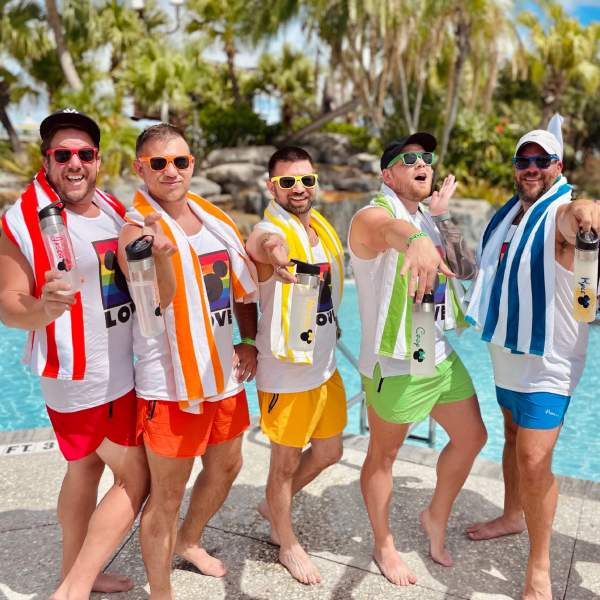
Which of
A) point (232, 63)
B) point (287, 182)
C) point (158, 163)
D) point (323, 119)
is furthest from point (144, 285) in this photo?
point (232, 63)

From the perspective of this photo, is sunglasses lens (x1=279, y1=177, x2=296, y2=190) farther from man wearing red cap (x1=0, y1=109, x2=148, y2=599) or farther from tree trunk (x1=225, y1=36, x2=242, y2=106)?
tree trunk (x1=225, y1=36, x2=242, y2=106)

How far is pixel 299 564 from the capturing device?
3000mm

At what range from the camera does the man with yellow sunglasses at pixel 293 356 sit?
2.83m

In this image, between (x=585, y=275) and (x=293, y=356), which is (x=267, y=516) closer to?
(x=293, y=356)

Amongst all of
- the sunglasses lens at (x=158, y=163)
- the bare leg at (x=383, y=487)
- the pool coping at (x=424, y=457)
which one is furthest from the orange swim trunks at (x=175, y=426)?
the pool coping at (x=424, y=457)

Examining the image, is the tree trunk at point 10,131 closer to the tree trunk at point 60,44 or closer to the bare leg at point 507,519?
the tree trunk at point 60,44

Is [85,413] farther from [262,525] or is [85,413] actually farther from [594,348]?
[594,348]

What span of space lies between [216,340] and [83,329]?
20.7 inches

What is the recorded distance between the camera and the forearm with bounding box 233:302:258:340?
9.45ft

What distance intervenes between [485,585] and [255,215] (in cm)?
1518

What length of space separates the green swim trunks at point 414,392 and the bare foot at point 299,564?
2.67 ft

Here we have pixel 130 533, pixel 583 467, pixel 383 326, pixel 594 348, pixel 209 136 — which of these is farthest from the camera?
pixel 209 136

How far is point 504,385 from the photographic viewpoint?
2875mm

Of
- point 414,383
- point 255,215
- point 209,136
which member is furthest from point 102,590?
point 209,136
